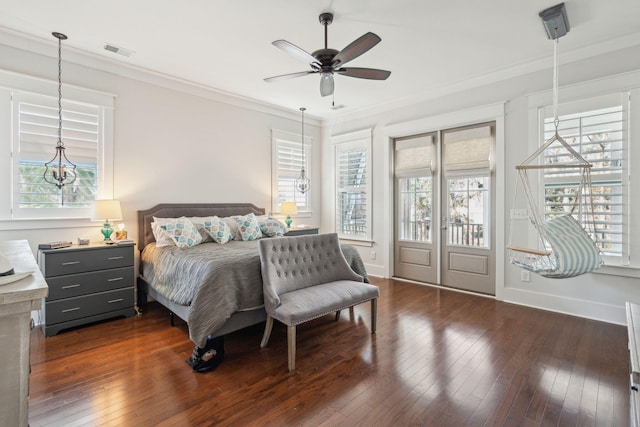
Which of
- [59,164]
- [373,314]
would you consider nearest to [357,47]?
[373,314]

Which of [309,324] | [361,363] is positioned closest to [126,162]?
[309,324]

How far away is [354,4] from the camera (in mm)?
2660

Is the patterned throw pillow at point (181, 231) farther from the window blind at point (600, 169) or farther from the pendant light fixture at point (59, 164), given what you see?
the window blind at point (600, 169)

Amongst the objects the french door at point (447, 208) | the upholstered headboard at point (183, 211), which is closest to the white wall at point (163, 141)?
the upholstered headboard at point (183, 211)

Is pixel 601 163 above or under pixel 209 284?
above

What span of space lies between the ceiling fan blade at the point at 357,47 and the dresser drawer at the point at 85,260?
9.57ft

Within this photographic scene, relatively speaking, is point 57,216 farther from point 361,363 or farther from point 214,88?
point 361,363

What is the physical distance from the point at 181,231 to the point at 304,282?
1.64m

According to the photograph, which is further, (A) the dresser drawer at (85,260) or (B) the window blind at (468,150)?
(B) the window blind at (468,150)

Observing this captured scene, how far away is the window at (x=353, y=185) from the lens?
5555 mm

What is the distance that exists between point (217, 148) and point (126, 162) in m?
1.26

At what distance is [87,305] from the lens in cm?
318

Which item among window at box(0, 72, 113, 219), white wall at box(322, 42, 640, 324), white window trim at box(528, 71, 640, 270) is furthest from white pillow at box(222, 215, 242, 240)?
white window trim at box(528, 71, 640, 270)

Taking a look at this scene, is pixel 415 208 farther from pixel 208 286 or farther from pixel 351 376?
pixel 208 286
